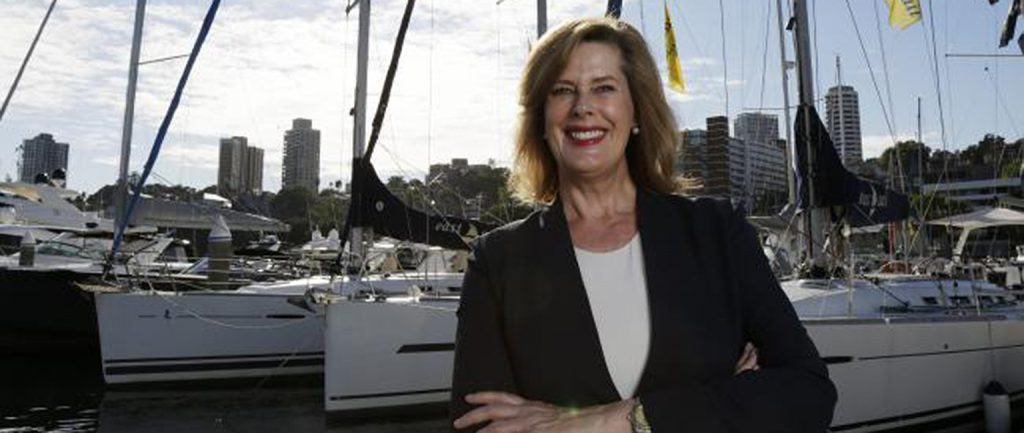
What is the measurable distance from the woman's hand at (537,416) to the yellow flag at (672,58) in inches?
461

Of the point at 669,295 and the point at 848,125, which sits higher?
the point at 848,125

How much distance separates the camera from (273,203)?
9056 cm

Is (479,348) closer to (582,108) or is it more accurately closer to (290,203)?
(582,108)

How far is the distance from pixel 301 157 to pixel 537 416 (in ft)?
265

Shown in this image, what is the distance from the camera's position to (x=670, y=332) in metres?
1.40

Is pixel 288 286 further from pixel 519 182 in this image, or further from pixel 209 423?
pixel 519 182

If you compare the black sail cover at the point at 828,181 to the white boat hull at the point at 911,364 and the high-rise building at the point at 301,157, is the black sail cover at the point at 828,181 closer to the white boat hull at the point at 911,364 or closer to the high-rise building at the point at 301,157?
the white boat hull at the point at 911,364

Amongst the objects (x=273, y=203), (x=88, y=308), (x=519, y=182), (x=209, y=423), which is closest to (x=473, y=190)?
(x=88, y=308)

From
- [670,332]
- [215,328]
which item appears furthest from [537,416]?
[215,328]

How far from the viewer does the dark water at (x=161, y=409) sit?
31.6 ft

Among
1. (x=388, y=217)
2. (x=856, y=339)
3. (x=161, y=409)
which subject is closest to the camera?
(x=856, y=339)

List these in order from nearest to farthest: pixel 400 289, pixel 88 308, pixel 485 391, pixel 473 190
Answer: pixel 485 391
pixel 400 289
pixel 88 308
pixel 473 190

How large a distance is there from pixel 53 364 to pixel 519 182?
16098 mm

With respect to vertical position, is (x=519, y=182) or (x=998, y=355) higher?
(x=519, y=182)
